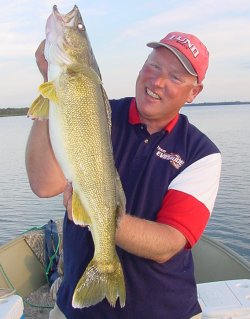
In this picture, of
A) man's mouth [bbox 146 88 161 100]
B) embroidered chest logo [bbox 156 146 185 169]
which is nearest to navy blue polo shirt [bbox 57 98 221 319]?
embroidered chest logo [bbox 156 146 185 169]

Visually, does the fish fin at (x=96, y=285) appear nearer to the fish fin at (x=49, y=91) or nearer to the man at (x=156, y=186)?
the man at (x=156, y=186)

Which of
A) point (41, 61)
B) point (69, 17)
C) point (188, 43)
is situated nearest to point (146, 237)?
point (41, 61)

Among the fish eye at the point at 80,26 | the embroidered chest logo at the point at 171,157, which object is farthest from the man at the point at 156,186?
the fish eye at the point at 80,26

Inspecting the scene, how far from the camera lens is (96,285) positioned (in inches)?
107

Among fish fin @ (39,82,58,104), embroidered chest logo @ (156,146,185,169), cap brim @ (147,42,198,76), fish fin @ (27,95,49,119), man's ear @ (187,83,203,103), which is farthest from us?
man's ear @ (187,83,203,103)

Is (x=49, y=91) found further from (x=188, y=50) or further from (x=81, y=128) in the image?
(x=188, y=50)

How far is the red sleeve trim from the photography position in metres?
2.93

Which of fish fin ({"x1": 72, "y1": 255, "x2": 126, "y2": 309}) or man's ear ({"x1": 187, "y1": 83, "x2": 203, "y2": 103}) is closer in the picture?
fish fin ({"x1": 72, "y1": 255, "x2": 126, "y2": 309})

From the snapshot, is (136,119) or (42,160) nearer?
(42,160)

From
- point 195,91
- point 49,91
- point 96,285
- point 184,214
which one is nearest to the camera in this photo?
point 49,91

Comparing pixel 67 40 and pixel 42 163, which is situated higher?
pixel 67 40

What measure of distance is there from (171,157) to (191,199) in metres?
0.33

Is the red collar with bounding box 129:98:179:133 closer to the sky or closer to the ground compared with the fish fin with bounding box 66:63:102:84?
closer to the ground

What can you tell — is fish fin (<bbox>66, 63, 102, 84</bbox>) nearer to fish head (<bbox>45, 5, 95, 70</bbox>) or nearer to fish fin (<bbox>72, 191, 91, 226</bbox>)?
fish head (<bbox>45, 5, 95, 70</bbox>)
